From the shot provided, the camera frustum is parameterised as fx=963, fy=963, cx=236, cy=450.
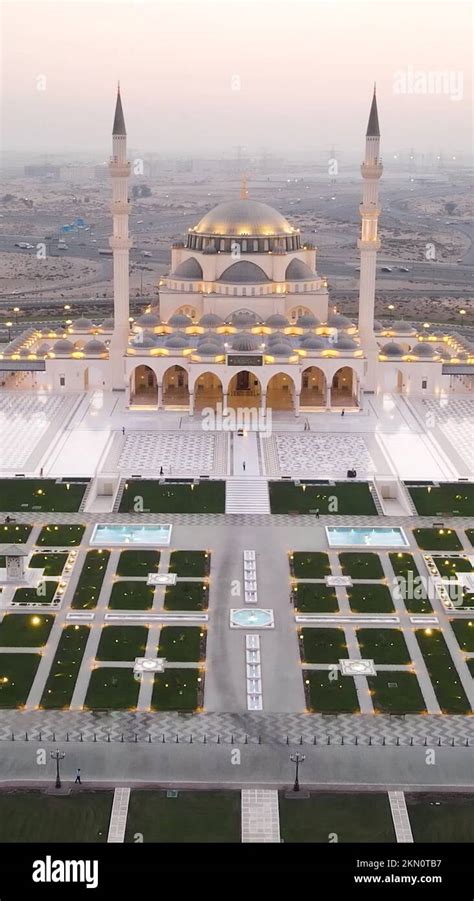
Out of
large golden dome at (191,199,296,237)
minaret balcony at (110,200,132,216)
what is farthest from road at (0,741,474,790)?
large golden dome at (191,199,296,237)

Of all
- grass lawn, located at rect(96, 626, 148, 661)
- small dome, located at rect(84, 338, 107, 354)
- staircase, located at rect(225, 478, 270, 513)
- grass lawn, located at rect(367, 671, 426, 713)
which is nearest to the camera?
grass lawn, located at rect(367, 671, 426, 713)

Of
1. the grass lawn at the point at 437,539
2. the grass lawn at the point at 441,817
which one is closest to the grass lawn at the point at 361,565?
the grass lawn at the point at 437,539

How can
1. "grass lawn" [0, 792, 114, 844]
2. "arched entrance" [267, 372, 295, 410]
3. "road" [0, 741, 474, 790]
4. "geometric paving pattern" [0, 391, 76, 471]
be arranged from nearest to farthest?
"grass lawn" [0, 792, 114, 844] → "road" [0, 741, 474, 790] → "geometric paving pattern" [0, 391, 76, 471] → "arched entrance" [267, 372, 295, 410]

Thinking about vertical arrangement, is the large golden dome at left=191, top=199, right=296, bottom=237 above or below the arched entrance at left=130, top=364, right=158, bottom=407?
above

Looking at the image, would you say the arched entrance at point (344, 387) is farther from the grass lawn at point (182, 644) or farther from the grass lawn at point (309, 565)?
the grass lawn at point (182, 644)

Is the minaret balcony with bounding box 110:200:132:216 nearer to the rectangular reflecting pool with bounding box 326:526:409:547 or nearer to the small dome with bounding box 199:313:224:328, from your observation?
the small dome with bounding box 199:313:224:328

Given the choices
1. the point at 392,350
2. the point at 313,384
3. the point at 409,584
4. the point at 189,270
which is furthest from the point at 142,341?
the point at 409,584

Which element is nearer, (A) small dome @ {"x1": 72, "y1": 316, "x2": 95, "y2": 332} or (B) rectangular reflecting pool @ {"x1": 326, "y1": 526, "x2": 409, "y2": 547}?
(B) rectangular reflecting pool @ {"x1": 326, "y1": 526, "x2": 409, "y2": 547}
